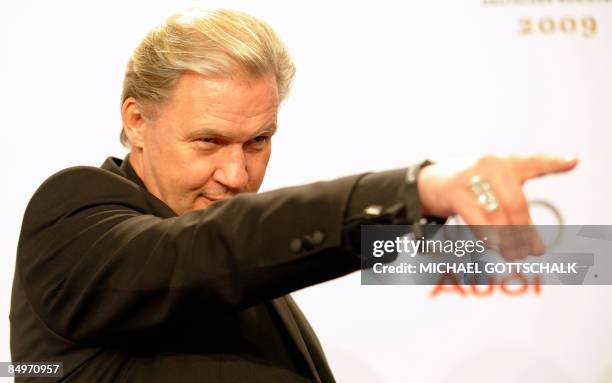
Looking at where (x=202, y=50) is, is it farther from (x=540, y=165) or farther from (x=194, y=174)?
(x=540, y=165)

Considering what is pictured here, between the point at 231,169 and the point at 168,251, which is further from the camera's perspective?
the point at 231,169

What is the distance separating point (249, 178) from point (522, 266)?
33 centimetres

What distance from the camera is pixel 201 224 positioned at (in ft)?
1.98

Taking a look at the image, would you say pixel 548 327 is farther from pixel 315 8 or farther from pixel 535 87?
pixel 315 8

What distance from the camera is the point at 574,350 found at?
4.71ft

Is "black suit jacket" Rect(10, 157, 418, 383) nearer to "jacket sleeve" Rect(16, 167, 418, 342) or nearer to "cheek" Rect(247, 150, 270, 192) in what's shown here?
"jacket sleeve" Rect(16, 167, 418, 342)

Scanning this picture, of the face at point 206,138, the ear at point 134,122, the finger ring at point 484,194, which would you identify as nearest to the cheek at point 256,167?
the face at point 206,138

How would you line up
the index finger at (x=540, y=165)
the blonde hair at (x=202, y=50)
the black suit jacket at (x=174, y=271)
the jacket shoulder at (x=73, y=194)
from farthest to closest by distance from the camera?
1. the blonde hair at (x=202, y=50)
2. the jacket shoulder at (x=73, y=194)
3. the black suit jacket at (x=174, y=271)
4. the index finger at (x=540, y=165)

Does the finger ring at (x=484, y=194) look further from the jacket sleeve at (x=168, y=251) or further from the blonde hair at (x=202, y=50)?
the blonde hair at (x=202, y=50)

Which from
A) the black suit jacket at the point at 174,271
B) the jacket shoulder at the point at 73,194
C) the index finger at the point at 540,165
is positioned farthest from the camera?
the jacket shoulder at the point at 73,194

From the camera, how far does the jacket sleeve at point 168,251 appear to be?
566 mm

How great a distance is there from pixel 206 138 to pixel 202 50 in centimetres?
9

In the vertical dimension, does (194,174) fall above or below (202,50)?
below

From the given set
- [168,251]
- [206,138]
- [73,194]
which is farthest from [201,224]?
[206,138]
